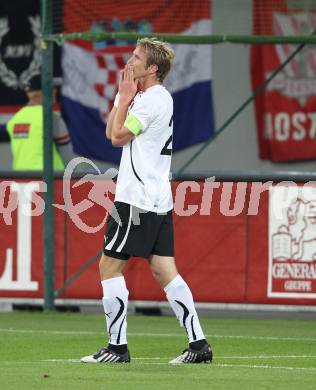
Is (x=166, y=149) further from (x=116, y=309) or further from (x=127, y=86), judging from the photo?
(x=116, y=309)

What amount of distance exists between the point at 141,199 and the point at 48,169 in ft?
15.6

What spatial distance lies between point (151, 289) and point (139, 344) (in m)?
2.59

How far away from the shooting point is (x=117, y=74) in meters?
A: 19.2

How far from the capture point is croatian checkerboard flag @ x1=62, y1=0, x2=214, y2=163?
60.6ft

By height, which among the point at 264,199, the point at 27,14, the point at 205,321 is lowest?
the point at 205,321

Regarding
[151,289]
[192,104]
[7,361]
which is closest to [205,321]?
[151,289]

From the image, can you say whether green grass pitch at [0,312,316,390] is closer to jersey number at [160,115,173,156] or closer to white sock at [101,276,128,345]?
white sock at [101,276,128,345]

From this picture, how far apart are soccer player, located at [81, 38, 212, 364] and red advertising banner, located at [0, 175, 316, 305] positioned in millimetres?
4128

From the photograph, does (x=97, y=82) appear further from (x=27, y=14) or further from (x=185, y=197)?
(x=185, y=197)

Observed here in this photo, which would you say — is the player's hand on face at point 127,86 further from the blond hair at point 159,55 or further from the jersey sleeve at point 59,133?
the jersey sleeve at point 59,133

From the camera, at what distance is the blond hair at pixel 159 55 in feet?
33.3

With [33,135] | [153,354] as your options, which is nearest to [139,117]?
[153,354]

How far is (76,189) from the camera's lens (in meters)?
14.6

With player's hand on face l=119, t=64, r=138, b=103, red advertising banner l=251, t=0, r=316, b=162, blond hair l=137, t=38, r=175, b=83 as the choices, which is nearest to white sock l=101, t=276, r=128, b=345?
player's hand on face l=119, t=64, r=138, b=103
